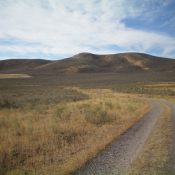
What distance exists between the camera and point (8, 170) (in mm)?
7141

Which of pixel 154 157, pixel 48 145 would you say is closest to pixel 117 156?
pixel 154 157

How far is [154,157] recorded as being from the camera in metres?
8.29

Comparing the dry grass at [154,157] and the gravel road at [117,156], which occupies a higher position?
the dry grass at [154,157]

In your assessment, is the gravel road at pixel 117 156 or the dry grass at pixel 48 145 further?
the dry grass at pixel 48 145

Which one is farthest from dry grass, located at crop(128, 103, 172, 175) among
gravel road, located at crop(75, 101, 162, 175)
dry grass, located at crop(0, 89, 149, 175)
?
dry grass, located at crop(0, 89, 149, 175)

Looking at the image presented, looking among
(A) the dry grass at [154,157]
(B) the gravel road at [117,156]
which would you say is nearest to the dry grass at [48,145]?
(B) the gravel road at [117,156]

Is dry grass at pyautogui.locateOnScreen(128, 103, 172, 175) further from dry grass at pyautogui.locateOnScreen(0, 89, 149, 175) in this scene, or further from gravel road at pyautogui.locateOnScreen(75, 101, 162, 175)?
dry grass at pyautogui.locateOnScreen(0, 89, 149, 175)

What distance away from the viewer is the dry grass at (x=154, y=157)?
7.01m

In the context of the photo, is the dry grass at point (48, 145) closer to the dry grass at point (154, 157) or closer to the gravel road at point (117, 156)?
the gravel road at point (117, 156)

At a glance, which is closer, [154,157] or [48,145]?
[154,157]

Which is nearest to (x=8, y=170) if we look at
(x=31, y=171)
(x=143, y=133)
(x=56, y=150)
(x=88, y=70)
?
(x=31, y=171)

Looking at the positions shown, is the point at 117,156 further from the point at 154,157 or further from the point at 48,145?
the point at 48,145

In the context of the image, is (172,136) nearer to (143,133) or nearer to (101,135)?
(143,133)

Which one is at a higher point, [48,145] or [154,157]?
[154,157]
